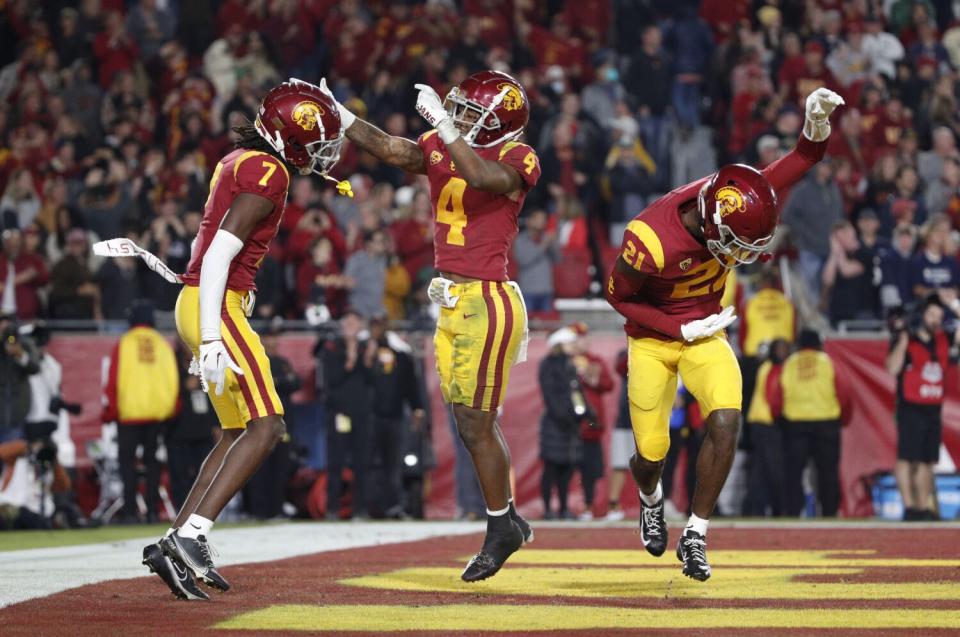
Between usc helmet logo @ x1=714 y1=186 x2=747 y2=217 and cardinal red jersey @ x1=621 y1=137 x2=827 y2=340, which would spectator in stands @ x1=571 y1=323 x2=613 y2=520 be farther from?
usc helmet logo @ x1=714 y1=186 x2=747 y2=217

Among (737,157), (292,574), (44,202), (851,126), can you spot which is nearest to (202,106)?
(44,202)

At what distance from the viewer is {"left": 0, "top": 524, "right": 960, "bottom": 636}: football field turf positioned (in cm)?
544

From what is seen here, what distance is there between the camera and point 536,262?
51.3ft

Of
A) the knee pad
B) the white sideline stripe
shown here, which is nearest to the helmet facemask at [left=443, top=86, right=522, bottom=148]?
the knee pad

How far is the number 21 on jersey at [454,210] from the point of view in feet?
24.0

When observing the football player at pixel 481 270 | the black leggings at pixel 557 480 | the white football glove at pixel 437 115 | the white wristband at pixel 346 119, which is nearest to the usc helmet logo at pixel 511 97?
the football player at pixel 481 270

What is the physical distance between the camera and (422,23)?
18.7 meters

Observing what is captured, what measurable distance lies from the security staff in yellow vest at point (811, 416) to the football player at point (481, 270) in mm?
7801

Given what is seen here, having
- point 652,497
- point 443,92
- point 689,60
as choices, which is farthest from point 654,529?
point 689,60

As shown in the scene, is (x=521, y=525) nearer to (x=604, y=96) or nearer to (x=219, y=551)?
(x=219, y=551)

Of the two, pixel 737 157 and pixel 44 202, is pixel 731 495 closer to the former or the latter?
pixel 737 157

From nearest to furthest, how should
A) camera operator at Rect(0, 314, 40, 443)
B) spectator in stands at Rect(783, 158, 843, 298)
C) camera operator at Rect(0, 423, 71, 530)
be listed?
camera operator at Rect(0, 423, 71, 530) → camera operator at Rect(0, 314, 40, 443) → spectator in stands at Rect(783, 158, 843, 298)

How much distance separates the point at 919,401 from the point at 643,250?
7.44m

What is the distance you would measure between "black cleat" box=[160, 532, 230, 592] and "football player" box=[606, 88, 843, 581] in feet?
6.34
